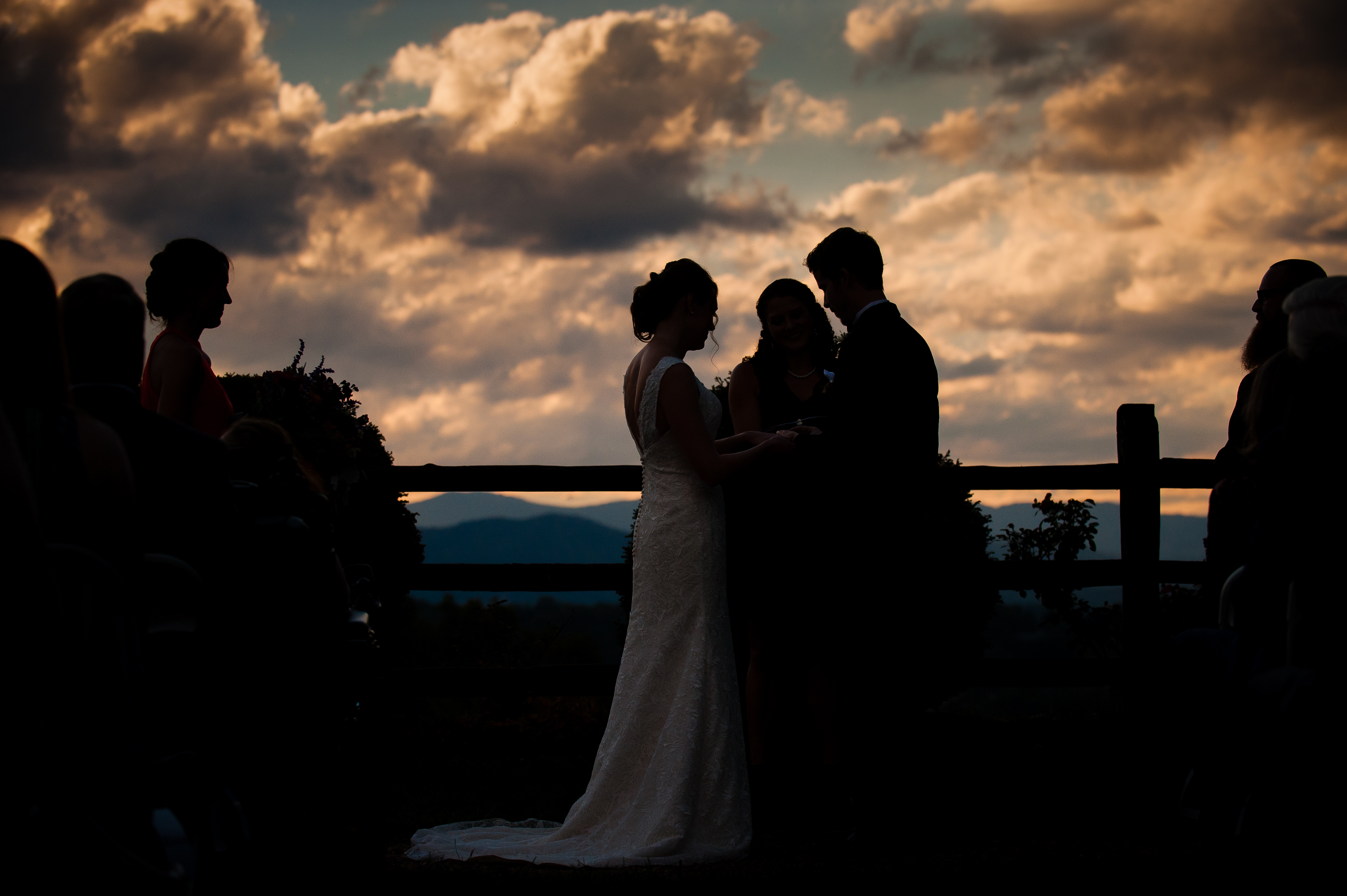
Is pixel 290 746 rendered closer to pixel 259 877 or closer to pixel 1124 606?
pixel 259 877

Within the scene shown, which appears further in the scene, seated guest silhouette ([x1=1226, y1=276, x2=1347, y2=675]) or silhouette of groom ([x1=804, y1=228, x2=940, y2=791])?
silhouette of groom ([x1=804, y1=228, x2=940, y2=791])

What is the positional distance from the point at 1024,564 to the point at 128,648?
4562 mm

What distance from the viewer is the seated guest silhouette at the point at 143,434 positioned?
7.29 ft

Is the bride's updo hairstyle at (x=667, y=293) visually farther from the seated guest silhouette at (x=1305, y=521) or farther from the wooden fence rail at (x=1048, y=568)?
the seated guest silhouette at (x=1305, y=521)

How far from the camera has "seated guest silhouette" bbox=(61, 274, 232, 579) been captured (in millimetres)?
2223

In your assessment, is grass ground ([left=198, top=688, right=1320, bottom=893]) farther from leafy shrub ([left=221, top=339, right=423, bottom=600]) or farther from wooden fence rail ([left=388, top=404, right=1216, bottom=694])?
leafy shrub ([left=221, top=339, right=423, bottom=600])

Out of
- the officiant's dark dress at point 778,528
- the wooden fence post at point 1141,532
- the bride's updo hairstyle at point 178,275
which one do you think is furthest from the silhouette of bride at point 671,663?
the wooden fence post at point 1141,532

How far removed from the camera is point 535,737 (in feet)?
21.8

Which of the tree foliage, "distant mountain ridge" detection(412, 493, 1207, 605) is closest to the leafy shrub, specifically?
"distant mountain ridge" detection(412, 493, 1207, 605)

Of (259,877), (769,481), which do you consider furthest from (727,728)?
(259,877)

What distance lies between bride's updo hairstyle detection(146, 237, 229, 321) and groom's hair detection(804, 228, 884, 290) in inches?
95.5

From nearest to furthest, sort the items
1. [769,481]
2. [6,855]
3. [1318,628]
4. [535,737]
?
[6,855] → [1318,628] → [769,481] → [535,737]

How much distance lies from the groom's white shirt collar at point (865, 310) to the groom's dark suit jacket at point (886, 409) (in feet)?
0.17

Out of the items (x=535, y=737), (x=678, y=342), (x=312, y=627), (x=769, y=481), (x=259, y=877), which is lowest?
(x=535, y=737)
